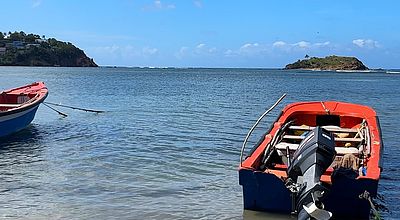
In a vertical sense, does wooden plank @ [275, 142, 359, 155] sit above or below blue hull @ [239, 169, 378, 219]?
above

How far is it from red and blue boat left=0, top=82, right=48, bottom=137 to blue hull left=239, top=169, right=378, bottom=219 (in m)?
10.1

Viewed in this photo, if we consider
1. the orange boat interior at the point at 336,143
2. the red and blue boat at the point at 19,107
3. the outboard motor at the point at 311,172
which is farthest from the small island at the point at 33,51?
the outboard motor at the point at 311,172

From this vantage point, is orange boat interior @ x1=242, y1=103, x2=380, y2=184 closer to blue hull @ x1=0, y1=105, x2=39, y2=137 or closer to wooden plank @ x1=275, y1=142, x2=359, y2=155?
wooden plank @ x1=275, y1=142, x2=359, y2=155

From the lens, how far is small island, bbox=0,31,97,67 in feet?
557

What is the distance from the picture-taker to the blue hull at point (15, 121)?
628 inches

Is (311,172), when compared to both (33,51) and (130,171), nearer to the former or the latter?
(130,171)

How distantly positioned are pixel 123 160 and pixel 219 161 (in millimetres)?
2535

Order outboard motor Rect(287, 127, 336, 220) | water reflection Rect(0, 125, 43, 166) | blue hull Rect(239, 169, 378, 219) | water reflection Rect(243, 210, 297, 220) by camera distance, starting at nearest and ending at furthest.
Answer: outboard motor Rect(287, 127, 336, 220) → blue hull Rect(239, 169, 378, 219) → water reflection Rect(243, 210, 297, 220) → water reflection Rect(0, 125, 43, 166)

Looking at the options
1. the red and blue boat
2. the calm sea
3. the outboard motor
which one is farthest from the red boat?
the red and blue boat

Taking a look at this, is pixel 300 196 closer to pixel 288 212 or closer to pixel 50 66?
pixel 288 212

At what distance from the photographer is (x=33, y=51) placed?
570 feet

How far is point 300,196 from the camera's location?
654 cm

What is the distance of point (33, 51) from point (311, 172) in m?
178

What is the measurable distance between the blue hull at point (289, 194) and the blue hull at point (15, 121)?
10.3 metres
